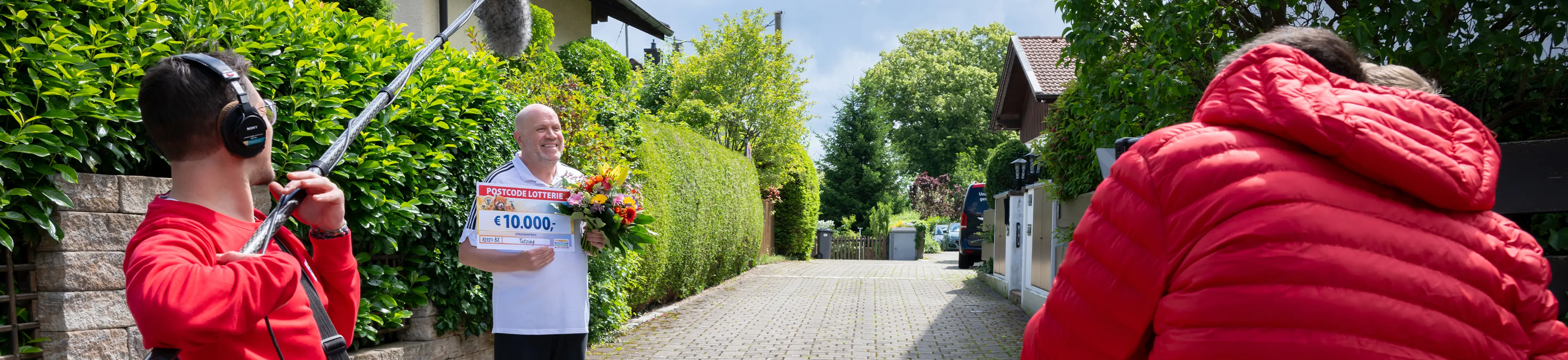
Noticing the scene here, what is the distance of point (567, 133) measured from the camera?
23.8ft

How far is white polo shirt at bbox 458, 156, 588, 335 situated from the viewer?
3.52m

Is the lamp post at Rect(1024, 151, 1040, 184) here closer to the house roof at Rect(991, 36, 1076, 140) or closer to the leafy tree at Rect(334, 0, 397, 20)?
the house roof at Rect(991, 36, 1076, 140)

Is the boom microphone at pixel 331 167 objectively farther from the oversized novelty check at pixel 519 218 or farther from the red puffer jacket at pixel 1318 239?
the red puffer jacket at pixel 1318 239

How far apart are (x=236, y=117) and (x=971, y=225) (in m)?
20.7

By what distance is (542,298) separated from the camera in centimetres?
354

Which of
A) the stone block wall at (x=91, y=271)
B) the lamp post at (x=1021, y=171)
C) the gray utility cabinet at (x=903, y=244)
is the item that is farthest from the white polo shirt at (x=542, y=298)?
the gray utility cabinet at (x=903, y=244)

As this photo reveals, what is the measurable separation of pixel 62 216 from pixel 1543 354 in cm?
411

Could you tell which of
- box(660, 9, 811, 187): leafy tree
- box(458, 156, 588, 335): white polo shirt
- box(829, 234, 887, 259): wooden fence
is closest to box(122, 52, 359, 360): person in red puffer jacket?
box(458, 156, 588, 335): white polo shirt

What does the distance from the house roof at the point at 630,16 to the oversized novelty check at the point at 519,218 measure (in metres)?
19.7

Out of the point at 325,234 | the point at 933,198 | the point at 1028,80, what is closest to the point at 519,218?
the point at 325,234

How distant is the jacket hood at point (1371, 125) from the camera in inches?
54.4

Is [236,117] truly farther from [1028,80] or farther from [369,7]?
[1028,80]

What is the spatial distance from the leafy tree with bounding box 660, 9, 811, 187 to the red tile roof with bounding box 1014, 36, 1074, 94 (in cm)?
579

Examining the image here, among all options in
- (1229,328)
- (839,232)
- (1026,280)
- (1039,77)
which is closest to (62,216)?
(1229,328)
